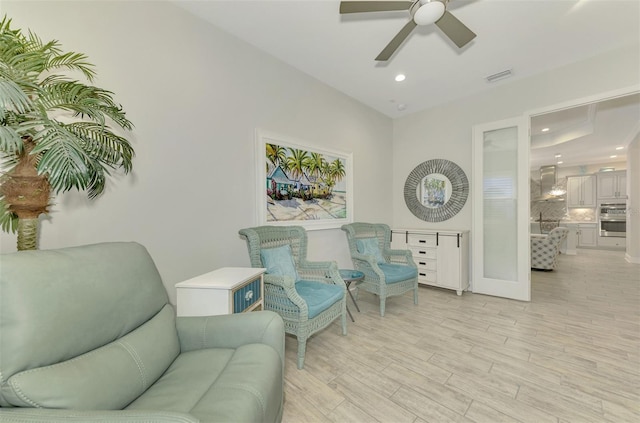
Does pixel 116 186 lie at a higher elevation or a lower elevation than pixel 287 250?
higher

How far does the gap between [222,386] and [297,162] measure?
2389 millimetres

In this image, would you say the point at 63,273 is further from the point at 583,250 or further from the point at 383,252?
the point at 583,250

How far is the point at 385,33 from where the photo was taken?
2465 millimetres

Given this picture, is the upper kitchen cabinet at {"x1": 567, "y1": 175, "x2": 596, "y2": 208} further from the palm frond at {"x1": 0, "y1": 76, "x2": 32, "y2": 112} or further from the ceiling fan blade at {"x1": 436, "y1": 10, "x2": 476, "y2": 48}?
the palm frond at {"x1": 0, "y1": 76, "x2": 32, "y2": 112}

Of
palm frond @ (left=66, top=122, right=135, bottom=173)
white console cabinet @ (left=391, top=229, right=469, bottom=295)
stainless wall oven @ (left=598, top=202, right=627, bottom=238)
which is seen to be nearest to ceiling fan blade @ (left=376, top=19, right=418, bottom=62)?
palm frond @ (left=66, top=122, right=135, bottom=173)

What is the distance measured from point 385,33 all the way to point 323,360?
301cm

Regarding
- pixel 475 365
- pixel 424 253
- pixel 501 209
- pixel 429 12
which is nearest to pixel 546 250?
pixel 501 209

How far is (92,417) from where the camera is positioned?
0.72m

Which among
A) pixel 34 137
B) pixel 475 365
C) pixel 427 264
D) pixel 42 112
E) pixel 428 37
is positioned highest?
pixel 428 37

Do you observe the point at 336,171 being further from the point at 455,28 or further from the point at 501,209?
the point at 501,209

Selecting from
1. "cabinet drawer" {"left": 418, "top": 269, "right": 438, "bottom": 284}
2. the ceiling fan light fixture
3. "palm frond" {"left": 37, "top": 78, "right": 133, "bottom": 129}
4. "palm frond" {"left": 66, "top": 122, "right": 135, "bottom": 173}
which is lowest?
"cabinet drawer" {"left": 418, "top": 269, "right": 438, "bottom": 284}

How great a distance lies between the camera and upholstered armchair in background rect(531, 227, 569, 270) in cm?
480

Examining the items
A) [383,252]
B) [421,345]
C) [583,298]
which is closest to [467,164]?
[383,252]

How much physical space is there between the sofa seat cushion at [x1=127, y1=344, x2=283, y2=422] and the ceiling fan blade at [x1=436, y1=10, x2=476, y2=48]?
2.45 meters
